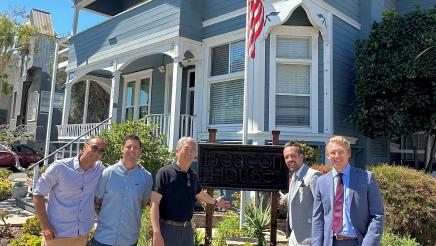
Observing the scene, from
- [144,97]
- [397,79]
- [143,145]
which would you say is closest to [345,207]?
[143,145]

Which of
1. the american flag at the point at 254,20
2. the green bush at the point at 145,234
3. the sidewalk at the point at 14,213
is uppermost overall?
the american flag at the point at 254,20

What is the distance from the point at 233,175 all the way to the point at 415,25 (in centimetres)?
704

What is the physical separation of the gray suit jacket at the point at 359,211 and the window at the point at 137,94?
11.2m

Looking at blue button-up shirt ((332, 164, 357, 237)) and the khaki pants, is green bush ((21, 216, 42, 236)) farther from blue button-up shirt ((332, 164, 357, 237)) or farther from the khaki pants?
blue button-up shirt ((332, 164, 357, 237))

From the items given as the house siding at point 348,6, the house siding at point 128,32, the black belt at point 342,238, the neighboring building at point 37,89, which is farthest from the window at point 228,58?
the neighboring building at point 37,89

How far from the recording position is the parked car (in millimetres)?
21328

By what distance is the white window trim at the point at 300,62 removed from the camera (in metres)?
9.62

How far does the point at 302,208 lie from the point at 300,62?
6.61m

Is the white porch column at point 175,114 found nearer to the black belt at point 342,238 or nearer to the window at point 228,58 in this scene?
the window at point 228,58

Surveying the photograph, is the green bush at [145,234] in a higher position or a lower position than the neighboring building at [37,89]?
lower

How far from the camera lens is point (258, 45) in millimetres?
9664

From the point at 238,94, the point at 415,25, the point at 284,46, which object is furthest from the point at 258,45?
the point at 415,25

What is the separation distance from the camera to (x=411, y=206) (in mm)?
5969

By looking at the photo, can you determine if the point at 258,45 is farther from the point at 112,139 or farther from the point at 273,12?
the point at 112,139
